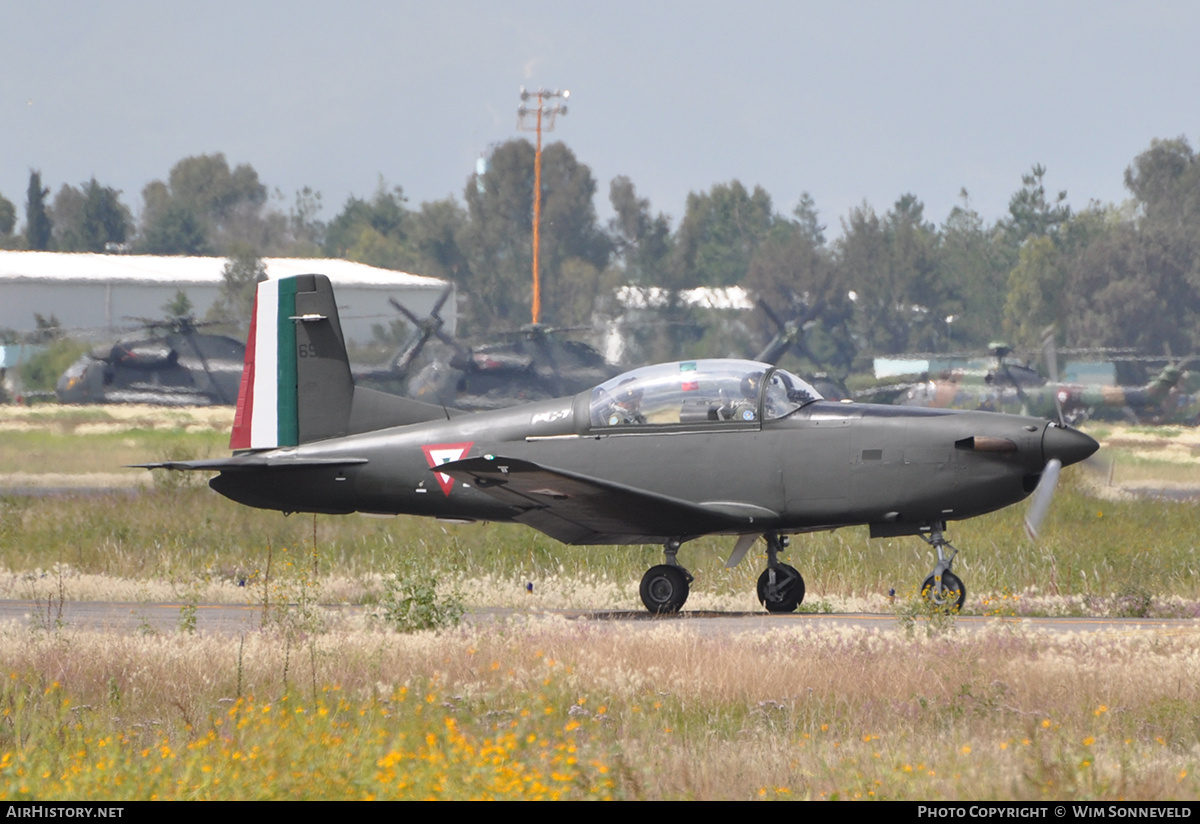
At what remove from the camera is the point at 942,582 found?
465 inches

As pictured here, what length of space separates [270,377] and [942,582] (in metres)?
6.57

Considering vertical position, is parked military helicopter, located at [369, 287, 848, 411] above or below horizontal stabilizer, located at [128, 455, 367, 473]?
above

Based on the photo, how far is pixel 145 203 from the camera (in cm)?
11200

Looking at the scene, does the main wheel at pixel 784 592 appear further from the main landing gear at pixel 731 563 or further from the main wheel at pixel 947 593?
the main wheel at pixel 947 593

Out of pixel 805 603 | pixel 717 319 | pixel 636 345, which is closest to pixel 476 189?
pixel 717 319

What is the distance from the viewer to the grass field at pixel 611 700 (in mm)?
5863

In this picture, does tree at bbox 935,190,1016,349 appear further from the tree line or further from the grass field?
the grass field

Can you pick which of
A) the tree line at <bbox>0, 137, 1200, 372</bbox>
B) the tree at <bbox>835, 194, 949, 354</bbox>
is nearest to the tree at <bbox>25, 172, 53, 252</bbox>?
the tree line at <bbox>0, 137, 1200, 372</bbox>

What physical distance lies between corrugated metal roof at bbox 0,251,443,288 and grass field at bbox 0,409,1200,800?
197 ft

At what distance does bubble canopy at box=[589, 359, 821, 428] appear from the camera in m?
12.2

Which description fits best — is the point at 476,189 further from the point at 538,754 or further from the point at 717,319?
the point at 538,754

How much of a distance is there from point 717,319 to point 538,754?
59.5 meters

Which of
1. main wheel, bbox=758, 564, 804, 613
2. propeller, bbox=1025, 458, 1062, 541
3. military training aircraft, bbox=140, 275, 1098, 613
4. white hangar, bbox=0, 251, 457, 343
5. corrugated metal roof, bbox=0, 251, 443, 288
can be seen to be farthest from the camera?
corrugated metal roof, bbox=0, 251, 443, 288

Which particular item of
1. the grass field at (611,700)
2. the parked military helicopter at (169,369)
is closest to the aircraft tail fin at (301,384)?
the grass field at (611,700)
